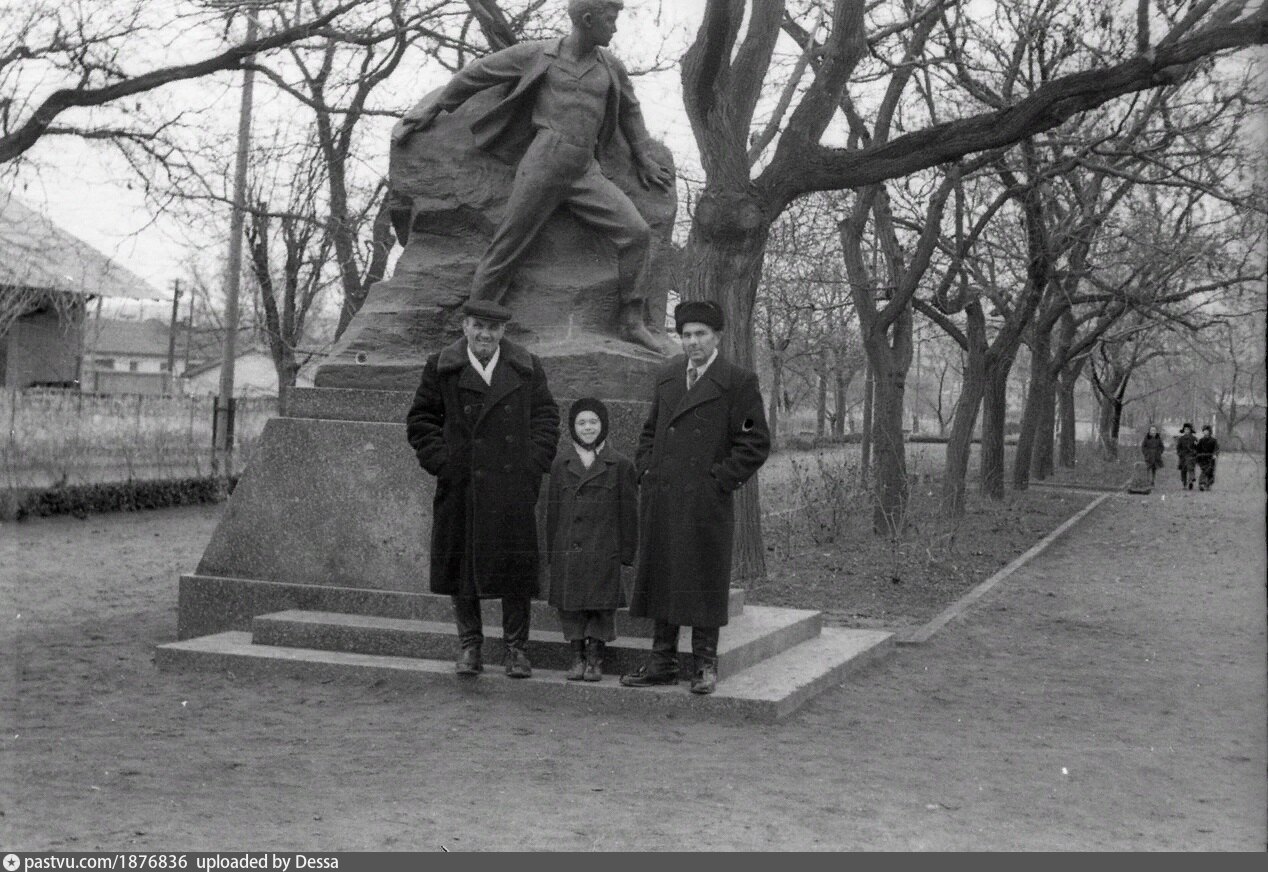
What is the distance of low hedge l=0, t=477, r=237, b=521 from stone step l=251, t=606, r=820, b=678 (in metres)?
11.6

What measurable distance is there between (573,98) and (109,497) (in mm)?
13809

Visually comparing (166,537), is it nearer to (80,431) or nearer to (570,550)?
(80,431)

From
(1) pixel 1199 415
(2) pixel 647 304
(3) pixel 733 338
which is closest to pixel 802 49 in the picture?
(3) pixel 733 338

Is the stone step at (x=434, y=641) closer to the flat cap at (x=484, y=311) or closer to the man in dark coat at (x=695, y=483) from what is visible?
the man in dark coat at (x=695, y=483)

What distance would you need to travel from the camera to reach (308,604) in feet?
→ 27.9

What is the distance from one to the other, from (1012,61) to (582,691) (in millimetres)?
11807

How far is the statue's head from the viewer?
28.2ft

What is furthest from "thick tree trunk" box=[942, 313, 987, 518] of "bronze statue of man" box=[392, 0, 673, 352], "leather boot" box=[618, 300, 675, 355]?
"bronze statue of man" box=[392, 0, 673, 352]

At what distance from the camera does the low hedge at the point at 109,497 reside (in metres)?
18.6

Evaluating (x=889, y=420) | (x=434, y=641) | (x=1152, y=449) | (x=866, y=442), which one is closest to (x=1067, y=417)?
(x=1152, y=449)

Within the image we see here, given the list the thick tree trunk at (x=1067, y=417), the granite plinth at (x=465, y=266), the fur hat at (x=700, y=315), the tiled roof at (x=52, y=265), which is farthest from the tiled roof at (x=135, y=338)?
the fur hat at (x=700, y=315)

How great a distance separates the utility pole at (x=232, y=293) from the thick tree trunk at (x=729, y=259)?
977cm

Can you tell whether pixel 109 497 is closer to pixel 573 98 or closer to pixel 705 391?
pixel 573 98

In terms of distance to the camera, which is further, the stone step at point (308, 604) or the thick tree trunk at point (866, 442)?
the thick tree trunk at point (866, 442)
